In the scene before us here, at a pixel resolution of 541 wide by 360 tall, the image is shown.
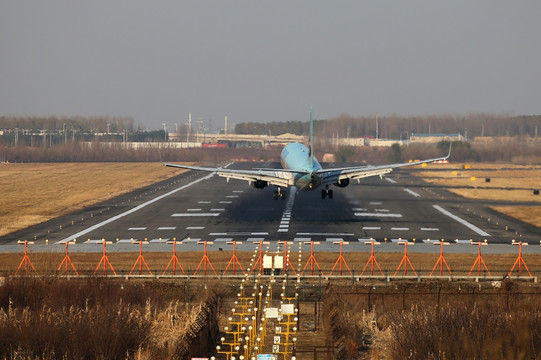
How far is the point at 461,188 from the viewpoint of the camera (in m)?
121

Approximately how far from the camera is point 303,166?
82750 millimetres

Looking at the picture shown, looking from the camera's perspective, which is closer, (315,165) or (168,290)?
(168,290)

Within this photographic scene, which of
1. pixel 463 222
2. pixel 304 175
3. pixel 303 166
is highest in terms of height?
Result: pixel 303 166

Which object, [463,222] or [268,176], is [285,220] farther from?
[463,222]

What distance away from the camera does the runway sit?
68.1 metres

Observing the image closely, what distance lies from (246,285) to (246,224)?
95.0 feet

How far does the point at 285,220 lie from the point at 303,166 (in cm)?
620

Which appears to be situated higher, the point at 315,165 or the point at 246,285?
the point at 315,165

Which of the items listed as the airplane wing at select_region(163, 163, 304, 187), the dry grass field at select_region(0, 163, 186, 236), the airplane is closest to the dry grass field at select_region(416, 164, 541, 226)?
the airplane

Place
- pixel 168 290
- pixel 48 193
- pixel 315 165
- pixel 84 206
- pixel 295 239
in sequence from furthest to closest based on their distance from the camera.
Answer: pixel 48 193
pixel 84 206
pixel 315 165
pixel 295 239
pixel 168 290

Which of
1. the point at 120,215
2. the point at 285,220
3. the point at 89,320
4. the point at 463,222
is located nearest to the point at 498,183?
the point at 463,222

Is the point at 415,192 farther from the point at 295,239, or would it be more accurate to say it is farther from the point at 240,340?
the point at 240,340

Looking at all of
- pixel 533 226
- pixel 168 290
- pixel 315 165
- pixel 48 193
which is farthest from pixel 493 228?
pixel 48 193

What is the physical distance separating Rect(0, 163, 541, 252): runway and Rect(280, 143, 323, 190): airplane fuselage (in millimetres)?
3804
